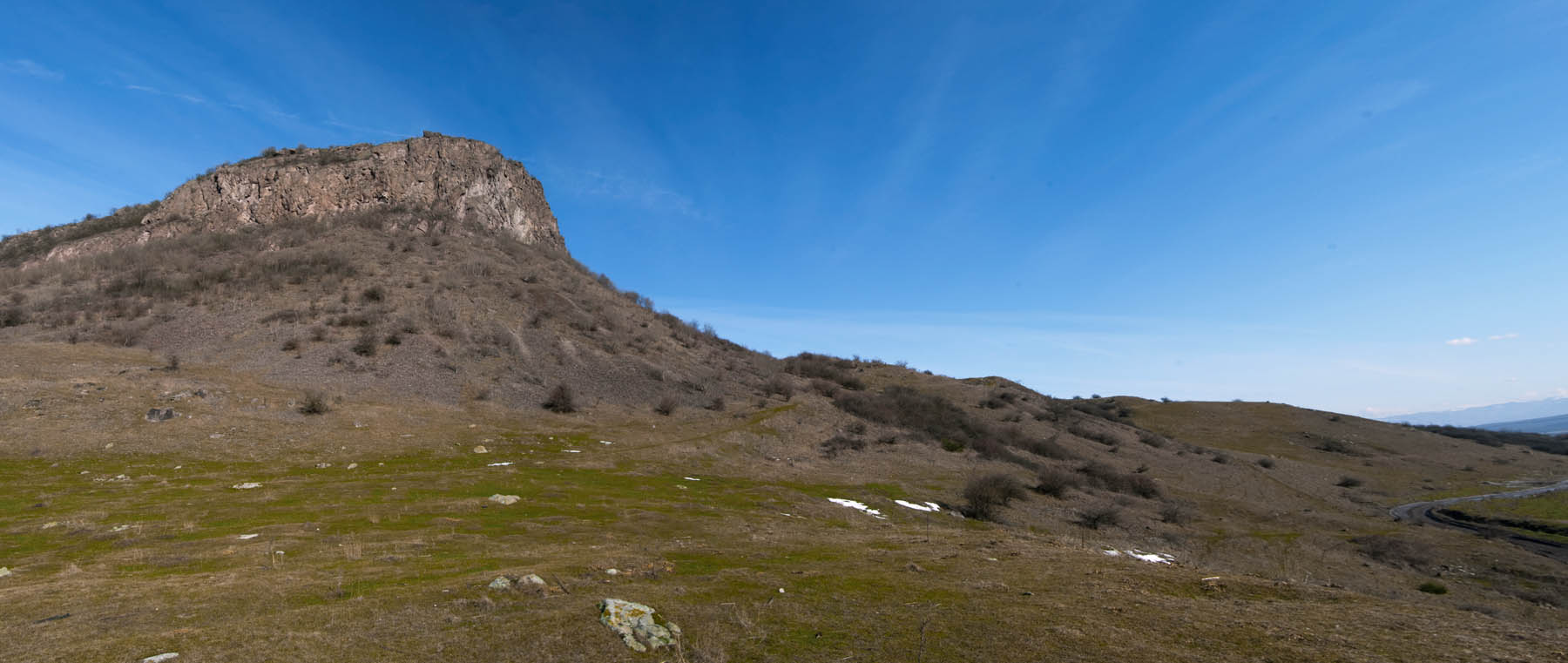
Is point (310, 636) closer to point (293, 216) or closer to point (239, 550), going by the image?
point (239, 550)

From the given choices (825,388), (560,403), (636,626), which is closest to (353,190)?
(560,403)

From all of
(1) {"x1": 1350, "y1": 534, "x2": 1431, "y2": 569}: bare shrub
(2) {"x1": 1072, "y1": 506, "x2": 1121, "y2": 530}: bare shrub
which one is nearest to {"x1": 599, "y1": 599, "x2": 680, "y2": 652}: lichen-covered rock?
(2) {"x1": 1072, "y1": 506, "x2": 1121, "y2": 530}: bare shrub

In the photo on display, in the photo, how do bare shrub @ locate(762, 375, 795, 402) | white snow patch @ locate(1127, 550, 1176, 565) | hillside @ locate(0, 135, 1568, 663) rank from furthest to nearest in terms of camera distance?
bare shrub @ locate(762, 375, 795, 402) < white snow patch @ locate(1127, 550, 1176, 565) < hillside @ locate(0, 135, 1568, 663)

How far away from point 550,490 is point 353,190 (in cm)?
6934

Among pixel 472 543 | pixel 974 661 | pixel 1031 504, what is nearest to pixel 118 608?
pixel 472 543

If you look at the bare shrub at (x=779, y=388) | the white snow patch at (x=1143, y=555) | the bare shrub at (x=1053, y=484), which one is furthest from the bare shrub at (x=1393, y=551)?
the bare shrub at (x=779, y=388)

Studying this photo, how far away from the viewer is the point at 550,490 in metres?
20.8

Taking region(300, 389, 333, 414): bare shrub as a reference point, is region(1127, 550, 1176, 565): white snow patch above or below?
below

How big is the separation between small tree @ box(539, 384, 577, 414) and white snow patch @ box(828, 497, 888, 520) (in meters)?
20.8

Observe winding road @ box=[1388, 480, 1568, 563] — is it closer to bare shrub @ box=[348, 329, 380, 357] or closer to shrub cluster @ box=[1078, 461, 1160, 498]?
shrub cluster @ box=[1078, 461, 1160, 498]

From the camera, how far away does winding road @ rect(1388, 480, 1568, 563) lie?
2702 centimetres

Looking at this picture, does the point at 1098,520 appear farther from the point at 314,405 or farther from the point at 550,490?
the point at 314,405

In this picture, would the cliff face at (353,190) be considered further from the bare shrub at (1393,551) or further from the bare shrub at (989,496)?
the bare shrub at (1393,551)

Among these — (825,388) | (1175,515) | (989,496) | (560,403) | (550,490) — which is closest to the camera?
(550,490)
